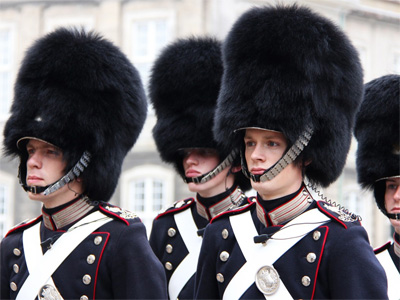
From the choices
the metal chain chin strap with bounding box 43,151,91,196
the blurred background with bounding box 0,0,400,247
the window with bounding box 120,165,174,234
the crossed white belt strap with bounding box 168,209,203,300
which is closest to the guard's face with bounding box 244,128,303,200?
the metal chain chin strap with bounding box 43,151,91,196

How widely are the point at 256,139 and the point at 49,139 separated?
111 cm

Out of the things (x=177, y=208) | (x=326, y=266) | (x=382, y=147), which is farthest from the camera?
(x=177, y=208)

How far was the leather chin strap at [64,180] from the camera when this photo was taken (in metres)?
4.07

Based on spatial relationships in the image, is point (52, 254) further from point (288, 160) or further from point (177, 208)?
point (177, 208)

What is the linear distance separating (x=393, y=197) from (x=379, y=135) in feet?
1.32

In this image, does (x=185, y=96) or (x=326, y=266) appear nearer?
(x=326, y=266)

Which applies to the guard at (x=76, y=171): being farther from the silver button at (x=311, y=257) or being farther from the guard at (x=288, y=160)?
the silver button at (x=311, y=257)

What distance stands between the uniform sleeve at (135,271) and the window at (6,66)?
13.7m

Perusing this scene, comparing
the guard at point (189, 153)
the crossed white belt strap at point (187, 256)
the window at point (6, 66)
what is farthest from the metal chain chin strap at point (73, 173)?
the window at point (6, 66)

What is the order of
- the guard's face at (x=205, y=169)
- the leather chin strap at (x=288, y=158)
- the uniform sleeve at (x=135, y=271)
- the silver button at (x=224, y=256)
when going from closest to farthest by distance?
the leather chin strap at (x=288, y=158), the silver button at (x=224, y=256), the uniform sleeve at (x=135, y=271), the guard's face at (x=205, y=169)

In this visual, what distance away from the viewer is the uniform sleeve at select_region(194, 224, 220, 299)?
12.2 feet

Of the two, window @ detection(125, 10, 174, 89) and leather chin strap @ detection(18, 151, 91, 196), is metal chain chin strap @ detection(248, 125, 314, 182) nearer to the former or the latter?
leather chin strap @ detection(18, 151, 91, 196)

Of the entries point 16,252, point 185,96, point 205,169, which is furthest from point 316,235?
point 185,96

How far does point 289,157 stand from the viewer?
361 cm
